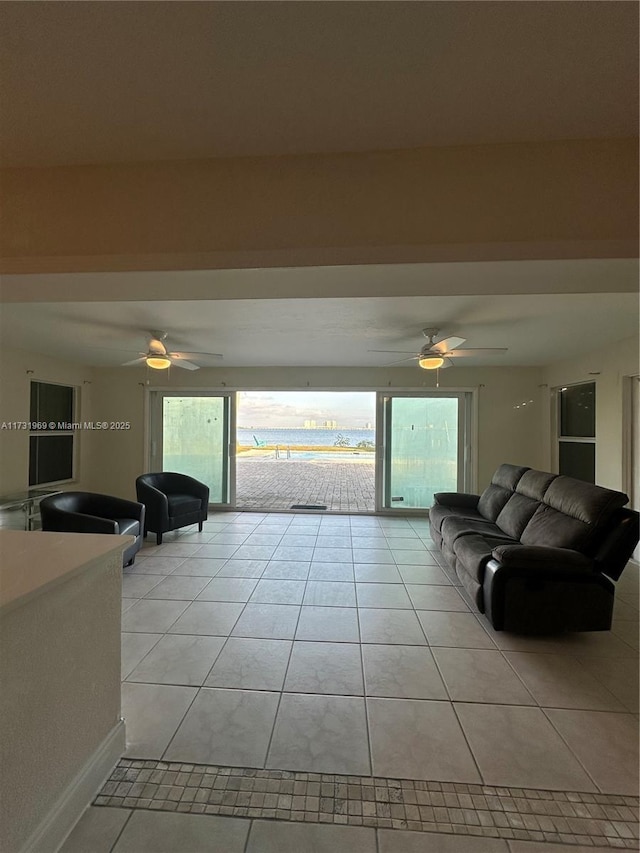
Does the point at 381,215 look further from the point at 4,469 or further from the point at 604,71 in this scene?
the point at 4,469

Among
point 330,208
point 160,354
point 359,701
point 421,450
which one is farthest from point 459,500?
point 330,208

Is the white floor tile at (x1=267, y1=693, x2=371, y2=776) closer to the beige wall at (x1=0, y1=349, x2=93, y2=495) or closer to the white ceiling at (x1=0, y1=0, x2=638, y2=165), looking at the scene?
the white ceiling at (x1=0, y1=0, x2=638, y2=165)

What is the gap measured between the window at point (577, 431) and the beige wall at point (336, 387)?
0.33 metres

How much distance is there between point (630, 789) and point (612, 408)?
371 centimetres

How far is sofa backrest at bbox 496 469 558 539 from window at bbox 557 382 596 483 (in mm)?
1550

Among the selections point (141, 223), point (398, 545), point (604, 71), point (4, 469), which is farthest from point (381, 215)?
point (4, 469)

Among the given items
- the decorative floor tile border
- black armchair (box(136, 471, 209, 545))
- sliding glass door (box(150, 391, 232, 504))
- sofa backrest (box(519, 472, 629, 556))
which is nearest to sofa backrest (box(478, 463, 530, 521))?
sofa backrest (box(519, 472, 629, 556))

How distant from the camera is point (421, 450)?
5.84m

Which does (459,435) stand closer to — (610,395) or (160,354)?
(610,395)

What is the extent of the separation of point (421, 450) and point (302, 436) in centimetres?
1356

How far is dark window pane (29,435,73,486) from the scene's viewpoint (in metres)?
4.95

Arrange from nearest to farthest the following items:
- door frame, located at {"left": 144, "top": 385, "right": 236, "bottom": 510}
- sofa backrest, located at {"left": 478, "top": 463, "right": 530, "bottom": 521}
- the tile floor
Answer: the tile floor, sofa backrest, located at {"left": 478, "top": 463, "right": 530, "bottom": 521}, door frame, located at {"left": 144, "top": 385, "right": 236, "bottom": 510}

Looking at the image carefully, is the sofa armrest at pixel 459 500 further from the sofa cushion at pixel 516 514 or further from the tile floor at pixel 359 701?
the tile floor at pixel 359 701

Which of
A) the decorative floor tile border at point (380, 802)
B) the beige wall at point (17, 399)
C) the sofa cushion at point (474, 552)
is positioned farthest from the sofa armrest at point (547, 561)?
the beige wall at point (17, 399)
